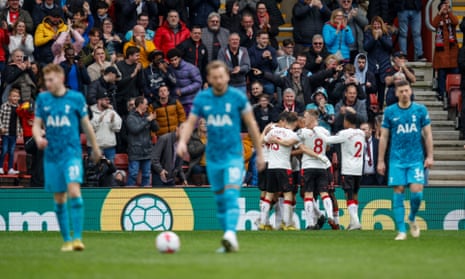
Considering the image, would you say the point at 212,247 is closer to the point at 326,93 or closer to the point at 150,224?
the point at 150,224

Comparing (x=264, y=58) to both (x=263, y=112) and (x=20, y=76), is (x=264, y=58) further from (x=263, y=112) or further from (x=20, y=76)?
(x=20, y=76)

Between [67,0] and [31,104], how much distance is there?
150 inches

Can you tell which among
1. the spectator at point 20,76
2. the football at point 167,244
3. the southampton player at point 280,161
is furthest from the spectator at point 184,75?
the football at point 167,244

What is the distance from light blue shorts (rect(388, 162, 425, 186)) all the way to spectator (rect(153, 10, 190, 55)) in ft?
35.5

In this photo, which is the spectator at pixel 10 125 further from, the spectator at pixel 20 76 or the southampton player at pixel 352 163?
the southampton player at pixel 352 163

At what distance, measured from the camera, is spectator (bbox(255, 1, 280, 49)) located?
2792cm

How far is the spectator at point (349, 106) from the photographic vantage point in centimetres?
2506

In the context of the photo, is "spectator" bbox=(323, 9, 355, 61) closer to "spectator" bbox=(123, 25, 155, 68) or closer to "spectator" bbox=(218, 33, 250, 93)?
"spectator" bbox=(218, 33, 250, 93)

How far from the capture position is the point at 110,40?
26.3m

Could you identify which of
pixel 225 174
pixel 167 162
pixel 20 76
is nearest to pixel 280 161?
pixel 167 162

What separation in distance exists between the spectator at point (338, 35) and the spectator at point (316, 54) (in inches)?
12.0

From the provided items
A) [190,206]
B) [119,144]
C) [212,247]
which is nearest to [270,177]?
[190,206]

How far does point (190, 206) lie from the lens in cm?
2366

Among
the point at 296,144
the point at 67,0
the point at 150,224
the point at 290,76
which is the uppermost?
the point at 67,0
